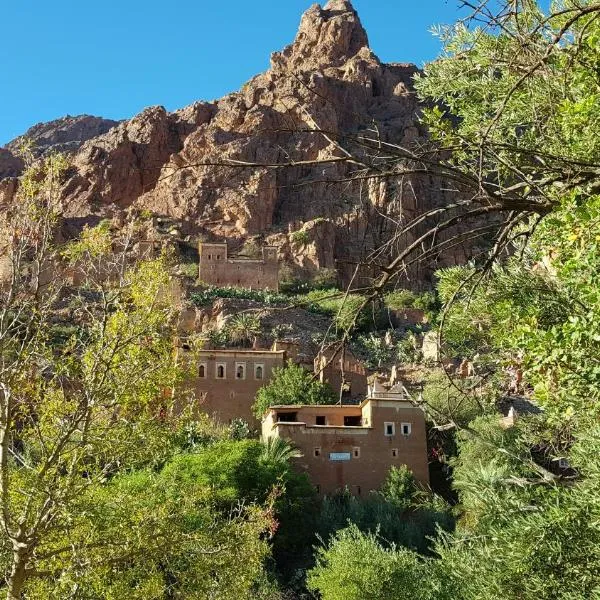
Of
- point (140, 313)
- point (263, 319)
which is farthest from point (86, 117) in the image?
point (140, 313)

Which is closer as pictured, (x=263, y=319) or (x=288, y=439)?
(x=288, y=439)

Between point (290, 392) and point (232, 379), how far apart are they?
3813mm

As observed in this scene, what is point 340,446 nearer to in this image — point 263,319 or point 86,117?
point 263,319

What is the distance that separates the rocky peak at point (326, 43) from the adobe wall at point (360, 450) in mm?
70855

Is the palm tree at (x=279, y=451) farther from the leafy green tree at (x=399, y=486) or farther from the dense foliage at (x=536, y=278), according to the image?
the dense foliage at (x=536, y=278)

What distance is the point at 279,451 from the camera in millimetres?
33719

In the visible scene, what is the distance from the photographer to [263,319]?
5588cm

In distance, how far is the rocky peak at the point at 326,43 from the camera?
10119cm

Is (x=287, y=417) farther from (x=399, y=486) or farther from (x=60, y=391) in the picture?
(x=60, y=391)

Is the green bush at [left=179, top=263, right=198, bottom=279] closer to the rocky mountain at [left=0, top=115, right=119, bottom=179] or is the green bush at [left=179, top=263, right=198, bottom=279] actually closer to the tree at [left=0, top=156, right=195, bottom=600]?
the tree at [left=0, top=156, right=195, bottom=600]

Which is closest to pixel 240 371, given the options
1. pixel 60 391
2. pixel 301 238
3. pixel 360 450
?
pixel 360 450

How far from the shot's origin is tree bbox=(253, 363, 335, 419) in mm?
41094

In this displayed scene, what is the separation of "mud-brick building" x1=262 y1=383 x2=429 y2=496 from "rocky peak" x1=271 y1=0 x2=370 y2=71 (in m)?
70.0

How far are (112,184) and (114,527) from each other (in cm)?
7624
